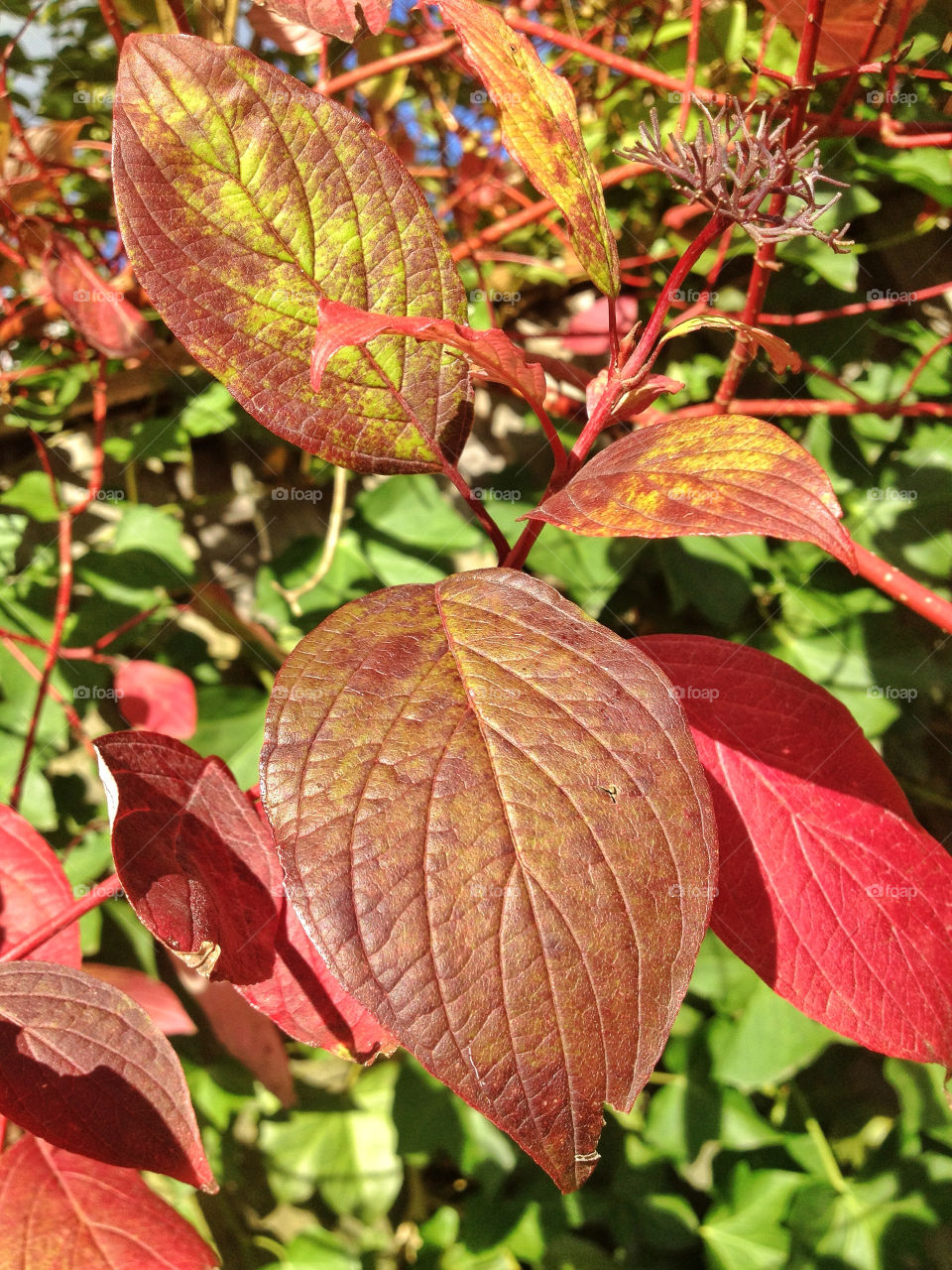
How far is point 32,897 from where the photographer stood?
1.68 feet

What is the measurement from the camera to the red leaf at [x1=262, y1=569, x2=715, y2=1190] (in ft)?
0.90

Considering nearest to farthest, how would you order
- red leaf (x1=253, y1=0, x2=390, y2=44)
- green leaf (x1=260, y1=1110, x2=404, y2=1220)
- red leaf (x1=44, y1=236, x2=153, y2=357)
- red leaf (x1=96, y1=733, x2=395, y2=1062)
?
red leaf (x1=96, y1=733, x2=395, y2=1062), red leaf (x1=253, y1=0, x2=390, y2=44), red leaf (x1=44, y1=236, x2=153, y2=357), green leaf (x1=260, y1=1110, x2=404, y2=1220)

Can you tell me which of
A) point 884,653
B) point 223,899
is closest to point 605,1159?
point 884,653

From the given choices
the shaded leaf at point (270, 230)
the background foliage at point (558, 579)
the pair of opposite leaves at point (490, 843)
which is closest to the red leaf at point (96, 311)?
the background foliage at point (558, 579)

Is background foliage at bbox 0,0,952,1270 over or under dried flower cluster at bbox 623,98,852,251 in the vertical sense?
under

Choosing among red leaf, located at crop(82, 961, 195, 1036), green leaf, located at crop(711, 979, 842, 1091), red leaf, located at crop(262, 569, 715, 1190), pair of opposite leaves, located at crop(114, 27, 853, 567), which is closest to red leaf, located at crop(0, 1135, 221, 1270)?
red leaf, located at crop(82, 961, 195, 1036)

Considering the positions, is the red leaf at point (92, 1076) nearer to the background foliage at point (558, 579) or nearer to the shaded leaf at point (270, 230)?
the shaded leaf at point (270, 230)

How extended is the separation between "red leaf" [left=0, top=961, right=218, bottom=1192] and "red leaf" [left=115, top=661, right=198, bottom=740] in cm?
39

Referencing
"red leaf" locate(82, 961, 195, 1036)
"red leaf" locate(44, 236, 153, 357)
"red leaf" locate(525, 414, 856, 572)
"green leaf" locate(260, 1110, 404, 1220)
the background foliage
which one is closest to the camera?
"red leaf" locate(525, 414, 856, 572)

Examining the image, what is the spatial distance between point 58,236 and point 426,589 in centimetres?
68

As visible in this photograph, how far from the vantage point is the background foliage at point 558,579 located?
89 cm

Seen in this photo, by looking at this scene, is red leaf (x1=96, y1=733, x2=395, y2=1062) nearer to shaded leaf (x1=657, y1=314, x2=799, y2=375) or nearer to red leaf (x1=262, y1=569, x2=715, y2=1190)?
red leaf (x1=262, y1=569, x2=715, y2=1190)

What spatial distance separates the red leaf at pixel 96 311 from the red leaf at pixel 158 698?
0.98 feet

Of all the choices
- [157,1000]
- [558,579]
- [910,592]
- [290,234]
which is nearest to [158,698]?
[157,1000]
